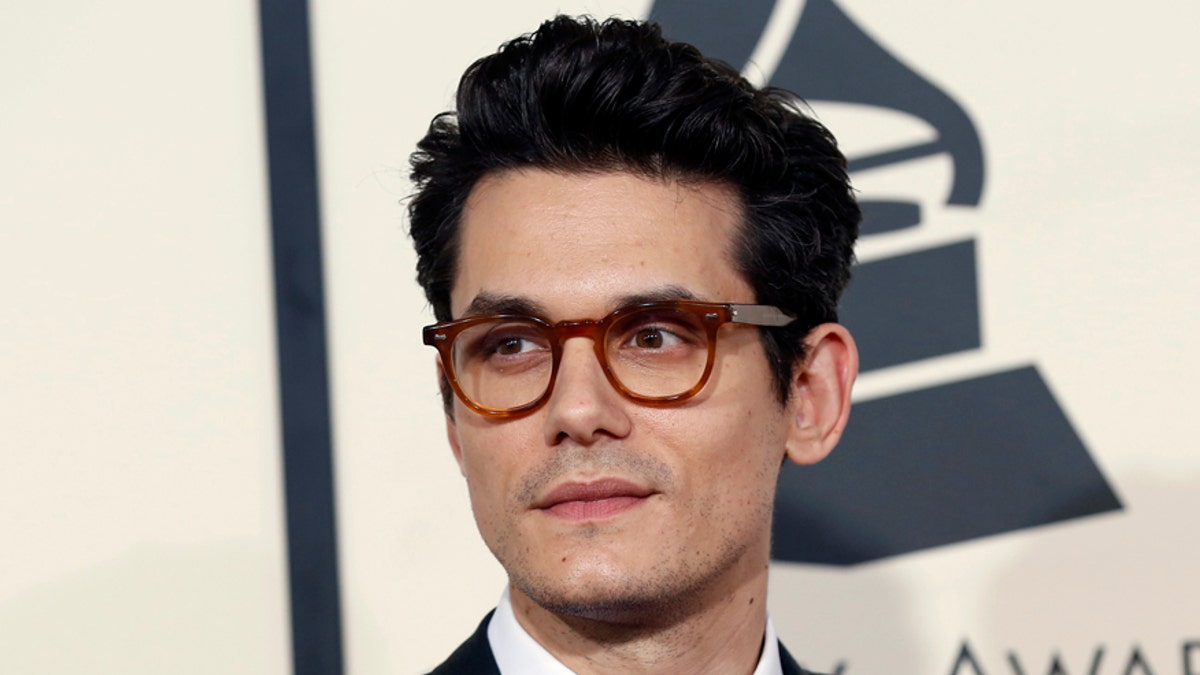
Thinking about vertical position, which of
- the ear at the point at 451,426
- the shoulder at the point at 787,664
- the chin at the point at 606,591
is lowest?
the shoulder at the point at 787,664

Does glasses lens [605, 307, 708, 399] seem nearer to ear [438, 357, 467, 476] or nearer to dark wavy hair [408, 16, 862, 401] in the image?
dark wavy hair [408, 16, 862, 401]

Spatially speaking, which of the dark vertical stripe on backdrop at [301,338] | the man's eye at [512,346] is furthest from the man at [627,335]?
the dark vertical stripe on backdrop at [301,338]

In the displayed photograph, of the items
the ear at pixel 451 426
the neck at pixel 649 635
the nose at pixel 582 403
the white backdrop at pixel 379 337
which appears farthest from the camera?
the white backdrop at pixel 379 337

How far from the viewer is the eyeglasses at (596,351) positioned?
141 centimetres

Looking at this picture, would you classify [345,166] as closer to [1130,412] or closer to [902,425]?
[902,425]

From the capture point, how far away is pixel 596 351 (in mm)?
1401

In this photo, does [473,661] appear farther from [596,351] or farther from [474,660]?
[596,351]

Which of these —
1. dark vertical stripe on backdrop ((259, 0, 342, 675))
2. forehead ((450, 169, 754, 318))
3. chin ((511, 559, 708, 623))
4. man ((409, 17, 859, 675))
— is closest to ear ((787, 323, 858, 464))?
man ((409, 17, 859, 675))

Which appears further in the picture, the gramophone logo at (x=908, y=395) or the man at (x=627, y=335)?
the gramophone logo at (x=908, y=395)

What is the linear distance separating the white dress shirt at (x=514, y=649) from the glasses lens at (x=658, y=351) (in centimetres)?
30

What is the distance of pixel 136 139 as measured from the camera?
2.12m

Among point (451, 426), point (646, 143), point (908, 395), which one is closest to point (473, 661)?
point (451, 426)

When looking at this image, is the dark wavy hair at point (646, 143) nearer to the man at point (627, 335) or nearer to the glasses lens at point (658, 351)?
the man at point (627, 335)

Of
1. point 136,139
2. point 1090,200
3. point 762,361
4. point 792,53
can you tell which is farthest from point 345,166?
point 1090,200
